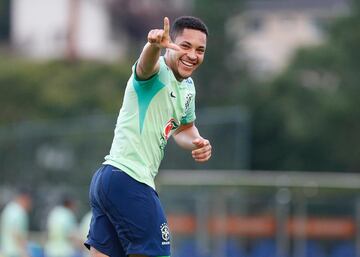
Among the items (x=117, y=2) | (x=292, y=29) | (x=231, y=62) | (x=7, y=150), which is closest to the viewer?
(x=7, y=150)

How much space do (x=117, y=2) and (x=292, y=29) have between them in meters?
13.6

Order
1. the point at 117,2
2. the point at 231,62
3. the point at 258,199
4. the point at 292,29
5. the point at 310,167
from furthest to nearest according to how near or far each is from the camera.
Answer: the point at 292,29 → the point at 117,2 → the point at 231,62 → the point at 310,167 → the point at 258,199

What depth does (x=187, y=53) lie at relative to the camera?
833cm

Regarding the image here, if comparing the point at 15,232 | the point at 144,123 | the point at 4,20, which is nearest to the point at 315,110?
the point at 15,232

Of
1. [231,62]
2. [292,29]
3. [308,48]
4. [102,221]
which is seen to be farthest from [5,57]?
[102,221]

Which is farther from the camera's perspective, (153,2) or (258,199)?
(153,2)

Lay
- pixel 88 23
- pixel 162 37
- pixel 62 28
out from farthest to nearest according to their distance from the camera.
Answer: pixel 88 23 < pixel 62 28 < pixel 162 37

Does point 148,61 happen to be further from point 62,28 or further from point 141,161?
point 62,28

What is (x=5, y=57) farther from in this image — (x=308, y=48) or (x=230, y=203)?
(x=230, y=203)

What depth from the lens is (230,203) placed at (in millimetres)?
29922

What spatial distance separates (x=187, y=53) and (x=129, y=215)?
114cm

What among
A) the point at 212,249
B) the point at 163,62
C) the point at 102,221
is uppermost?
the point at 163,62

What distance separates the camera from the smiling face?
834cm

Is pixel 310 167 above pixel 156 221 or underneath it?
underneath
